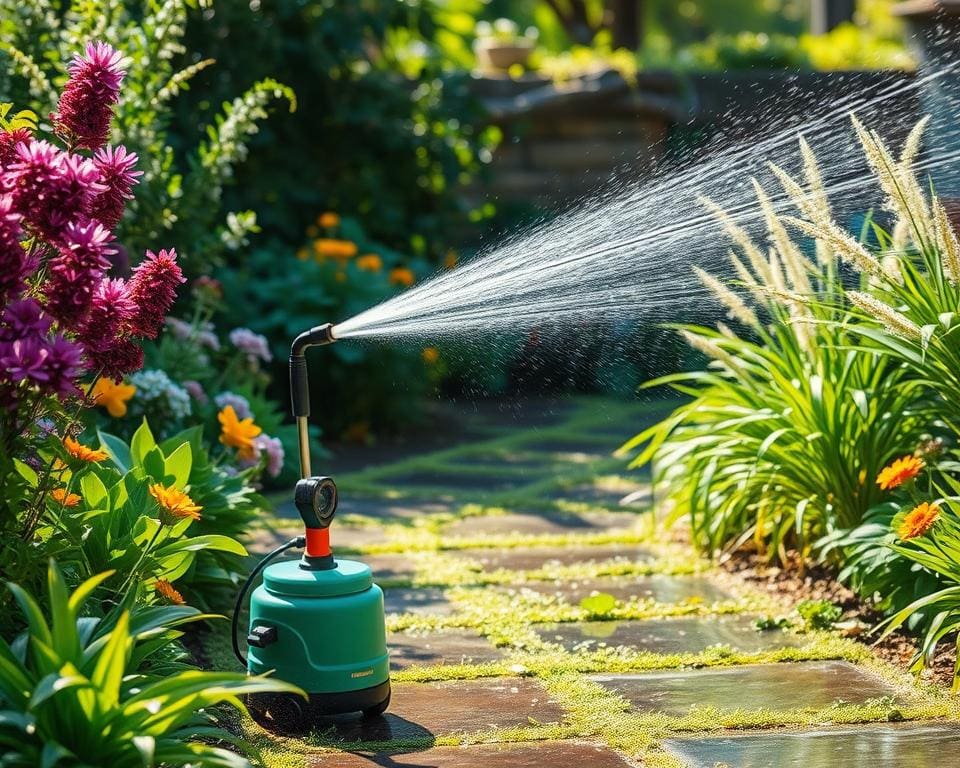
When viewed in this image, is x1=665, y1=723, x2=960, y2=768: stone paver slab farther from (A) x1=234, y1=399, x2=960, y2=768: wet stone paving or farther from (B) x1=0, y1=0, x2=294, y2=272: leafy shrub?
(B) x1=0, y1=0, x2=294, y2=272: leafy shrub

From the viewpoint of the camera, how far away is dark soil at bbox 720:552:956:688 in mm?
3389

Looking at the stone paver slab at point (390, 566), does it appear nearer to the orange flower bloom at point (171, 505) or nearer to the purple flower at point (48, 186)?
the orange flower bloom at point (171, 505)

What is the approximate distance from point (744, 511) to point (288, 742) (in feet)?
6.82

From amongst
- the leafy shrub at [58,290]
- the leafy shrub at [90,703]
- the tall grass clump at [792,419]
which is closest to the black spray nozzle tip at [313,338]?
the leafy shrub at [58,290]

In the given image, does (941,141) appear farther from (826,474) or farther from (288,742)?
(288,742)

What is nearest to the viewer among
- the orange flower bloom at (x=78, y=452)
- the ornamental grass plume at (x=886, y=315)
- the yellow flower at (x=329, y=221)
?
the orange flower bloom at (x=78, y=452)

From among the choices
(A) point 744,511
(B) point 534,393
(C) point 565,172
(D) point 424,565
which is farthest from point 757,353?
(C) point 565,172

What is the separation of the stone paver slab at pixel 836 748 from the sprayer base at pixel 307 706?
70 cm

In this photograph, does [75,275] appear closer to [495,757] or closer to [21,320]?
[21,320]

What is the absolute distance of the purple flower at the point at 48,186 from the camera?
247cm

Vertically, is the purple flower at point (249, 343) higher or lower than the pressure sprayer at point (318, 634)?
higher

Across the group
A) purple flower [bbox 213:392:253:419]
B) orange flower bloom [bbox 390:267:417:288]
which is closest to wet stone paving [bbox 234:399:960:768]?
purple flower [bbox 213:392:253:419]

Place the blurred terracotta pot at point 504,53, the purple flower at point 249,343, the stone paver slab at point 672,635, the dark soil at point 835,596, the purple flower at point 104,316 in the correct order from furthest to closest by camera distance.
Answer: the blurred terracotta pot at point 504,53 → the purple flower at point 249,343 → the stone paver slab at point 672,635 → the dark soil at point 835,596 → the purple flower at point 104,316

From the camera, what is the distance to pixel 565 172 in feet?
32.1
